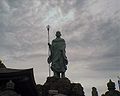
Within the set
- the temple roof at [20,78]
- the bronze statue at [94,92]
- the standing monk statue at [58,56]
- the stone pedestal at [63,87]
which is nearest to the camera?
the temple roof at [20,78]

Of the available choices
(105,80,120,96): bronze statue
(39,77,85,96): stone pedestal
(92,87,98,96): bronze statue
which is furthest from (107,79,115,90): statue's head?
(92,87,98,96): bronze statue

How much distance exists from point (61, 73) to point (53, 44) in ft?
8.11

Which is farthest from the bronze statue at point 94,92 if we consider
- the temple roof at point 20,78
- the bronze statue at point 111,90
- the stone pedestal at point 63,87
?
the temple roof at point 20,78

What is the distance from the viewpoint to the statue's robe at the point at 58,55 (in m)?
21.0

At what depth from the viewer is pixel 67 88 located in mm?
18922

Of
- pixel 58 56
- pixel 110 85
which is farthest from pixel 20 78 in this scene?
pixel 58 56

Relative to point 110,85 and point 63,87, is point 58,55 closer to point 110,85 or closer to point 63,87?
point 63,87

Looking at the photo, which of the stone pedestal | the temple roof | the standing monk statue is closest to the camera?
the temple roof

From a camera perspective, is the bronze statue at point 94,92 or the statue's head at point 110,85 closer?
the statue's head at point 110,85

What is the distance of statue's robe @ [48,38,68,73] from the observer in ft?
69.0

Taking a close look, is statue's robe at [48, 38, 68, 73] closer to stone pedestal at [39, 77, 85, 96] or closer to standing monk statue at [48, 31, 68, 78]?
standing monk statue at [48, 31, 68, 78]

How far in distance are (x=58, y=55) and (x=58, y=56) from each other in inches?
3.5

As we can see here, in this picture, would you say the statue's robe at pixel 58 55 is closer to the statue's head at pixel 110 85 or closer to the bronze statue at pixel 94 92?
the bronze statue at pixel 94 92

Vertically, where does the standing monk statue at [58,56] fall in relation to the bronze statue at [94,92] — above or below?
above
